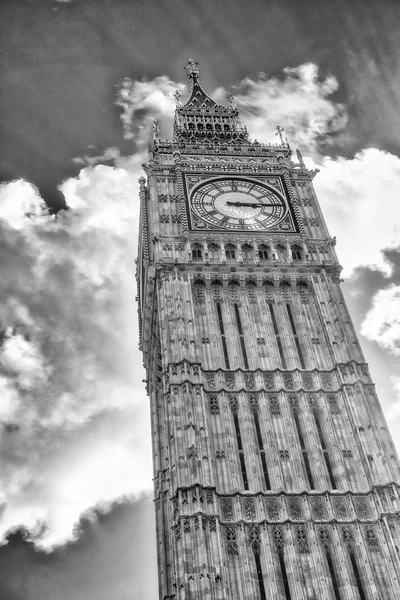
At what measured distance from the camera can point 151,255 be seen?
168ft

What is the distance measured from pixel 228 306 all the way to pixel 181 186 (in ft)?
37.6

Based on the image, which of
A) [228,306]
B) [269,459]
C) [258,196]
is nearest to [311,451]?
[269,459]

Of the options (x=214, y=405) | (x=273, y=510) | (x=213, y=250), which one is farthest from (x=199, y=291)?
(x=273, y=510)

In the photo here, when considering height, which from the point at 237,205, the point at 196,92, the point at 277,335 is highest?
the point at 196,92

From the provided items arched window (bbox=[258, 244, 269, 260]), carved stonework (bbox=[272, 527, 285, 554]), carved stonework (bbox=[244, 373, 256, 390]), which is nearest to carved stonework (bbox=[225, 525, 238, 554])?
carved stonework (bbox=[272, 527, 285, 554])

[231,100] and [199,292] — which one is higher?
[231,100]

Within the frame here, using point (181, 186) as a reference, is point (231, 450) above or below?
below

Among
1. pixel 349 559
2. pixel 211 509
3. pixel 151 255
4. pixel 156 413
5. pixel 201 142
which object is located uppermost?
pixel 201 142

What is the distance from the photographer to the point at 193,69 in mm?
78312

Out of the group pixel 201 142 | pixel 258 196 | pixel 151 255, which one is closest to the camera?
pixel 151 255

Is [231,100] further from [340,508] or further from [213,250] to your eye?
[340,508]

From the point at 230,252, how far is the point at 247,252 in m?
1.09

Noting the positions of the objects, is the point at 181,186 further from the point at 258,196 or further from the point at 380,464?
the point at 380,464

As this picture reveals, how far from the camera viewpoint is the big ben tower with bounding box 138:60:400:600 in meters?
34.8
